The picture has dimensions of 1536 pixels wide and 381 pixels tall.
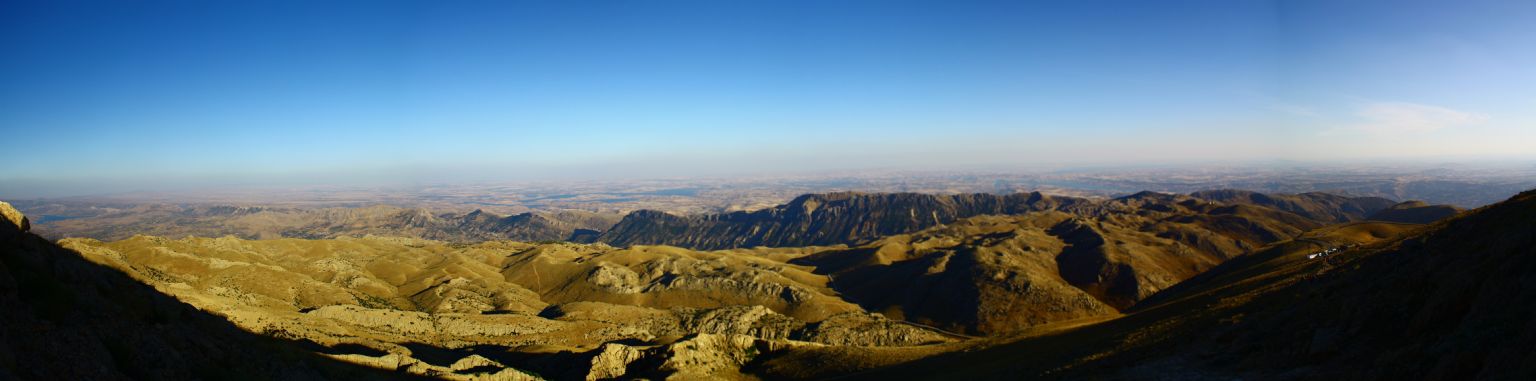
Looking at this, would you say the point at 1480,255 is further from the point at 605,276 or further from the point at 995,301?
the point at 605,276

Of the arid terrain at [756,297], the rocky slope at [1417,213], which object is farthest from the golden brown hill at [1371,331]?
the rocky slope at [1417,213]

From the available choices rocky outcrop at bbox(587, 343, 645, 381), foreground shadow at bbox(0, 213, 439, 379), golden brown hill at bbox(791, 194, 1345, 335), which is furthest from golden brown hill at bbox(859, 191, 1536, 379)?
golden brown hill at bbox(791, 194, 1345, 335)

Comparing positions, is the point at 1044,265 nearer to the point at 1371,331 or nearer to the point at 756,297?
the point at 756,297

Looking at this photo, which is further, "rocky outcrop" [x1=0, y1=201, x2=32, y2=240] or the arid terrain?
the arid terrain

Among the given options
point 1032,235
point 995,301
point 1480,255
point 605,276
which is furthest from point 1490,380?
point 1032,235

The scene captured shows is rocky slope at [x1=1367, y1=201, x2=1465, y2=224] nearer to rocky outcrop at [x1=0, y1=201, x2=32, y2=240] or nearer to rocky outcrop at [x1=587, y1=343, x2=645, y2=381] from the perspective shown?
rocky outcrop at [x1=587, y1=343, x2=645, y2=381]

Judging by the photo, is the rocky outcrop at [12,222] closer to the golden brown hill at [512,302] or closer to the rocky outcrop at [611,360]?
the golden brown hill at [512,302]
